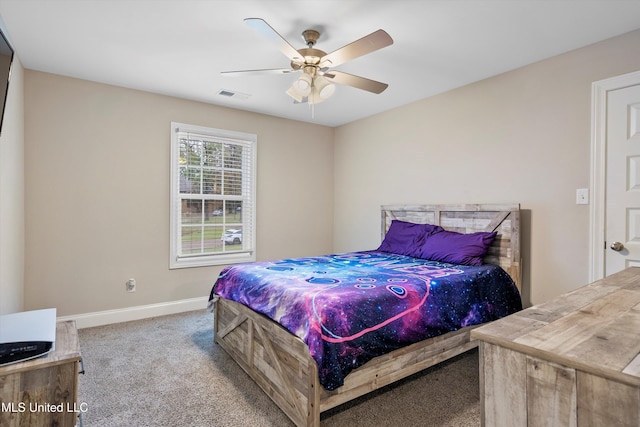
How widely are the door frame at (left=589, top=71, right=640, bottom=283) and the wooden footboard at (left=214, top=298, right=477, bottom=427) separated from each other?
45.6 inches

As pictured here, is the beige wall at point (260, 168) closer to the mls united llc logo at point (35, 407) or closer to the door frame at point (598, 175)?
the door frame at point (598, 175)

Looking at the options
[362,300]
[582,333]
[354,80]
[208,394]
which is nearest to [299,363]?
[362,300]

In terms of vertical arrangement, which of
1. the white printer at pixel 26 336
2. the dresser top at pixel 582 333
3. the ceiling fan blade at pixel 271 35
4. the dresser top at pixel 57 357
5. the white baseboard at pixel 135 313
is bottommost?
the white baseboard at pixel 135 313

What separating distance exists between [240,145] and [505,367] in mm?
3987

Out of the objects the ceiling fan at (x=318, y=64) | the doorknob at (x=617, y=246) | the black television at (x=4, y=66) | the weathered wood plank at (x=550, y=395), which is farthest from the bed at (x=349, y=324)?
the black television at (x=4, y=66)

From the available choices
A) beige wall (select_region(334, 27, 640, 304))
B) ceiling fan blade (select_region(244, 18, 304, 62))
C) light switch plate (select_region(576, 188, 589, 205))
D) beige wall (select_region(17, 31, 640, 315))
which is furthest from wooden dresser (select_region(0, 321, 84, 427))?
light switch plate (select_region(576, 188, 589, 205))

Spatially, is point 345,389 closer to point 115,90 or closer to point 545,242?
point 545,242

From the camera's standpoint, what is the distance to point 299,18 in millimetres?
2215

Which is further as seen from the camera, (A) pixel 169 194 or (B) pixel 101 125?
(A) pixel 169 194

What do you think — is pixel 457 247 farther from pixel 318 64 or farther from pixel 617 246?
pixel 318 64

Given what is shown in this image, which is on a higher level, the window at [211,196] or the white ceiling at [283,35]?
the white ceiling at [283,35]

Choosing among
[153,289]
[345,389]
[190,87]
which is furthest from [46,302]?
[345,389]

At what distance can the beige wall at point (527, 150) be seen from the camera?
8.50 ft

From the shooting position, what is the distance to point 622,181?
7.85 ft
